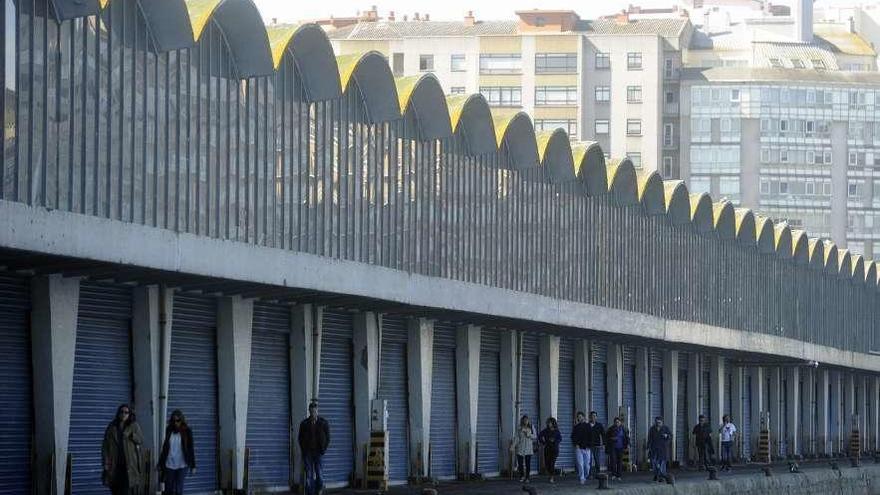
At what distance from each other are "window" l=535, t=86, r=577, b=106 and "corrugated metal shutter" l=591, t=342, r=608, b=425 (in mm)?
86647

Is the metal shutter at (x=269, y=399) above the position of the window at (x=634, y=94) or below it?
below

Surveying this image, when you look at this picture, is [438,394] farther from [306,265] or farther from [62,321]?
[62,321]

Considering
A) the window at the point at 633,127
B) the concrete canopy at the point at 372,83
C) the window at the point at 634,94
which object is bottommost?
the concrete canopy at the point at 372,83

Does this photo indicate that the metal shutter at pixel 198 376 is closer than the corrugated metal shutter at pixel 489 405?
Yes

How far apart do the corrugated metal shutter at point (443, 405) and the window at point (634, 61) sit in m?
104

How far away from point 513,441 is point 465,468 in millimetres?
1396

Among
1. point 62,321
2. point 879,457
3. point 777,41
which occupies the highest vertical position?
point 777,41

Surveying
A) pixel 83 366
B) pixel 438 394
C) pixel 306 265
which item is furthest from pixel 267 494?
pixel 438 394

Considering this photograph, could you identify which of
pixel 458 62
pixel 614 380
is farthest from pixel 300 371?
pixel 458 62

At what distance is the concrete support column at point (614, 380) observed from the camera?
62844 mm

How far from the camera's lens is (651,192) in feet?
213

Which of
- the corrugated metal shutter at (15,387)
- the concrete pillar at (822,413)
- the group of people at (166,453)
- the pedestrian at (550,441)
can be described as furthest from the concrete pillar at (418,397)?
the concrete pillar at (822,413)

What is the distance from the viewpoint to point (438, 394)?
49.9 meters

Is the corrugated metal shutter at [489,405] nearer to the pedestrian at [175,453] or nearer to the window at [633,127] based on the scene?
the pedestrian at [175,453]
